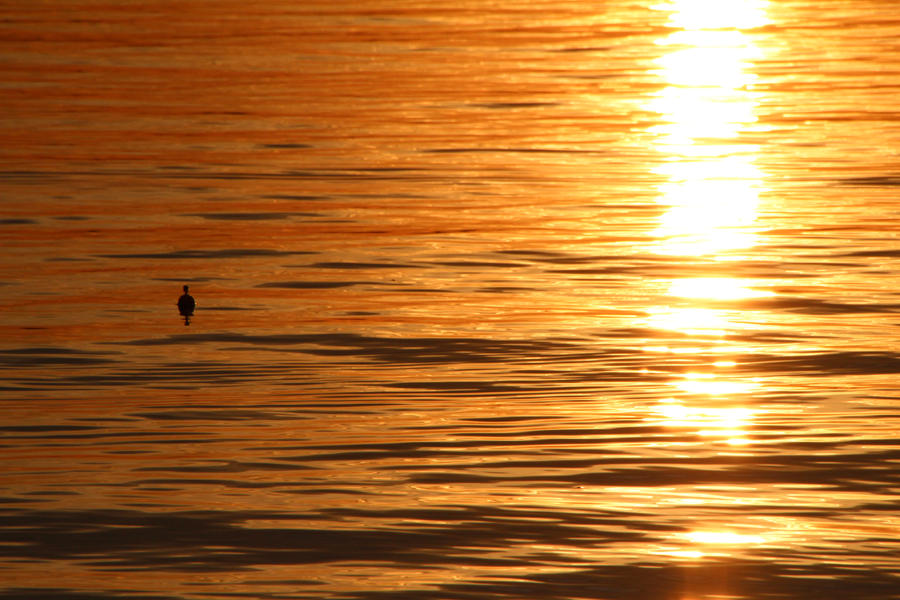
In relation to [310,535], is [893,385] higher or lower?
higher

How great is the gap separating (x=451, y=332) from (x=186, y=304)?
1943 mm

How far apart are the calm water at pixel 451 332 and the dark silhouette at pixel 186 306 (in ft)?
0.26

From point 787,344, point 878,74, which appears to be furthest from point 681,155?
point 787,344

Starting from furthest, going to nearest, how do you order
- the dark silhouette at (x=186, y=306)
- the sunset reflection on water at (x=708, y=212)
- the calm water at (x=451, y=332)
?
the dark silhouette at (x=186, y=306) → the sunset reflection on water at (x=708, y=212) → the calm water at (x=451, y=332)

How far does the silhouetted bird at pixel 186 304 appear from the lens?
12445 millimetres

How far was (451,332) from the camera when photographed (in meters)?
12.1

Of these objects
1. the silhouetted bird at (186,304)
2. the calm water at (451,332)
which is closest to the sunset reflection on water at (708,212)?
the calm water at (451,332)

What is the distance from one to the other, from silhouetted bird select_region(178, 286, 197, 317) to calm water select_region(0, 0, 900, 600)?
3.1 inches

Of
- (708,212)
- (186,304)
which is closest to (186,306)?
(186,304)

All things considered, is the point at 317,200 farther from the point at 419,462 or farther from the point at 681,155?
the point at 419,462

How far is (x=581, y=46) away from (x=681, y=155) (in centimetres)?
855

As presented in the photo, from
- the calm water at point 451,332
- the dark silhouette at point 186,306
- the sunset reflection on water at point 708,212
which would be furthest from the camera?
the dark silhouette at point 186,306

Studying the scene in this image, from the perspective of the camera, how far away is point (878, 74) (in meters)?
23.7

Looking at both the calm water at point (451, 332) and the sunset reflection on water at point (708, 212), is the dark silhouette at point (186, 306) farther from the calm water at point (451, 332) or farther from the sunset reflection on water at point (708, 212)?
the sunset reflection on water at point (708, 212)
